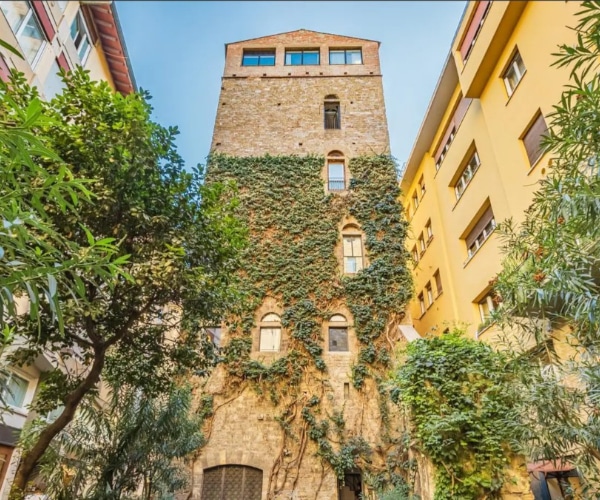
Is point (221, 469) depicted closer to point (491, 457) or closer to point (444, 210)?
point (491, 457)

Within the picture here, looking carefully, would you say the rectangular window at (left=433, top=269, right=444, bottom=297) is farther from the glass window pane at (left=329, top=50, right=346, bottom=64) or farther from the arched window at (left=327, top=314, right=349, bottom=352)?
the glass window pane at (left=329, top=50, right=346, bottom=64)

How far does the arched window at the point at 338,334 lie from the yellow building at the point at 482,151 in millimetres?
2906

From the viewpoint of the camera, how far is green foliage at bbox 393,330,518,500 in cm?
615

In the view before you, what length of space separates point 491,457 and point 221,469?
719 cm

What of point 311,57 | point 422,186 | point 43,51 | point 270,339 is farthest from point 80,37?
point 422,186

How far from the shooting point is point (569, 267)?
3.87 metres

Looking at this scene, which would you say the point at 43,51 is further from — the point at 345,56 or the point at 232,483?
the point at 345,56

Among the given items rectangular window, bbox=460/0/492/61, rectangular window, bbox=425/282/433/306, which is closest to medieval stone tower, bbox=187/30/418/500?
rectangular window, bbox=425/282/433/306

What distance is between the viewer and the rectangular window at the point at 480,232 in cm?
1115

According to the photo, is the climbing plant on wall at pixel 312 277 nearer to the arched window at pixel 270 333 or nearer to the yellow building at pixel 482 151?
the arched window at pixel 270 333

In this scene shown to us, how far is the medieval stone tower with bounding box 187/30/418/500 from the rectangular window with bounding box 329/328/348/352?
0.11 feet

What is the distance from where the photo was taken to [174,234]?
6.45 metres

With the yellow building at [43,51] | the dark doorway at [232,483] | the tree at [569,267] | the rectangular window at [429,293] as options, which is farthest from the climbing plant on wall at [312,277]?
the tree at [569,267]

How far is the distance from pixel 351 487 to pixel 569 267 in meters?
9.31
